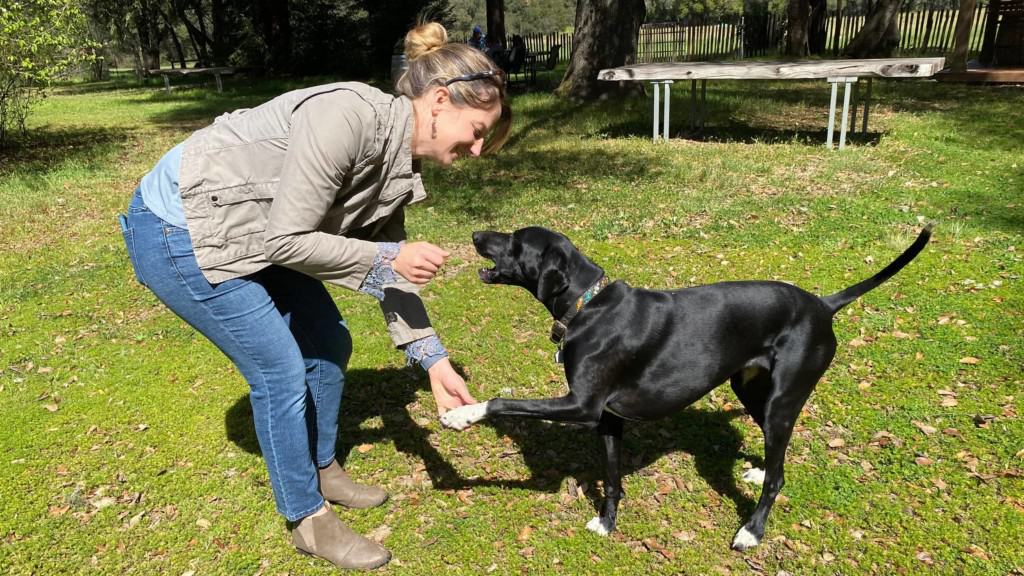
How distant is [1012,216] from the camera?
279 inches

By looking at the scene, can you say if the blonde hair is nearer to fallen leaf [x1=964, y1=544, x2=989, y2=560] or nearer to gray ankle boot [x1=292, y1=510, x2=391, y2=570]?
gray ankle boot [x1=292, y1=510, x2=391, y2=570]

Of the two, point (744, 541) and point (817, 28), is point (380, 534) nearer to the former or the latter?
point (744, 541)

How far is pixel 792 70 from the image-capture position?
10266 mm

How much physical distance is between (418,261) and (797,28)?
2588cm

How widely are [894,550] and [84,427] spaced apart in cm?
473

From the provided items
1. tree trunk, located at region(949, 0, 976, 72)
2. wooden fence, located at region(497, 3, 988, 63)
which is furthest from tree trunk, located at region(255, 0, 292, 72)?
tree trunk, located at region(949, 0, 976, 72)

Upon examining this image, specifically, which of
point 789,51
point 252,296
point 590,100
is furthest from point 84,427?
point 789,51

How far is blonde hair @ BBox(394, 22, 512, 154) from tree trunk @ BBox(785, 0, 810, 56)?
2496 cm

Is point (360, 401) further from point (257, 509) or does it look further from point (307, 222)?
point (307, 222)

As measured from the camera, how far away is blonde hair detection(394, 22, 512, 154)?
2.49m

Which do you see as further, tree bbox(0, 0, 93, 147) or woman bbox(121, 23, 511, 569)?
tree bbox(0, 0, 93, 147)

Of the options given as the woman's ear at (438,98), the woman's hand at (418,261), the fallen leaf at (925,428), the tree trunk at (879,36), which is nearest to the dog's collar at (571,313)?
the woman's hand at (418,261)

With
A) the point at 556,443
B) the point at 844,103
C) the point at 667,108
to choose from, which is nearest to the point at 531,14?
the point at 667,108

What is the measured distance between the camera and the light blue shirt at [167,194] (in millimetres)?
2510
